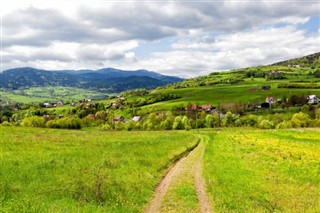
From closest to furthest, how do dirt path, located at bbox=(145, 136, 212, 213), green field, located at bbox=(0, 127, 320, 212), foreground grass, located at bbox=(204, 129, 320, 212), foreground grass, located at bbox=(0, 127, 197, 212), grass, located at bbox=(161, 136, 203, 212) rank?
foreground grass, located at bbox=(0, 127, 197, 212) < green field, located at bbox=(0, 127, 320, 212) < grass, located at bbox=(161, 136, 203, 212) < dirt path, located at bbox=(145, 136, 212, 213) < foreground grass, located at bbox=(204, 129, 320, 212)

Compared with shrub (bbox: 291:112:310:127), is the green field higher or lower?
higher

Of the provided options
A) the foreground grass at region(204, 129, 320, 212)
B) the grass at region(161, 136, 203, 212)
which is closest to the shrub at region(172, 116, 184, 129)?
the foreground grass at region(204, 129, 320, 212)

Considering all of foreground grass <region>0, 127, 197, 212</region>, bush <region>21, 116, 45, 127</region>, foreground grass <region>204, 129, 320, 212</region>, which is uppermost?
foreground grass <region>0, 127, 197, 212</region>

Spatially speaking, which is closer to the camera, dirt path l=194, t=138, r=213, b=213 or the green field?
the green field

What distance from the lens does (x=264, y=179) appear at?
89.9 feet

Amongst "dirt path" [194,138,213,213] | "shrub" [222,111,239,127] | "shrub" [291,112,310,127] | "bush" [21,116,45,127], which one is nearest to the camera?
"dirt path" [194,138,213,213]

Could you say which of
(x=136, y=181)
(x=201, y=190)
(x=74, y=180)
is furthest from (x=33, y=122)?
(x=201, y=190)

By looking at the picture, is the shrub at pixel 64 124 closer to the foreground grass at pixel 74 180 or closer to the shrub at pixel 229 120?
the shrub at pixel 229 120

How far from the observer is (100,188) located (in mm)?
21203

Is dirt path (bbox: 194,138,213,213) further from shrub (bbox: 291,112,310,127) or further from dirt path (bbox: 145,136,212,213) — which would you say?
shrub (bbox: 291,112,310,127)

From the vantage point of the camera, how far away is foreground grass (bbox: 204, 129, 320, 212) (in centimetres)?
2073

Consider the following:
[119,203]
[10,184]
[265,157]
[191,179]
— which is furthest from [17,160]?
[265,157]

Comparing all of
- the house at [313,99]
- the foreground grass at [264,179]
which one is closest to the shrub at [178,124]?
the house at [313,99]

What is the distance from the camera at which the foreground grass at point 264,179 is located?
2073 centimetres
